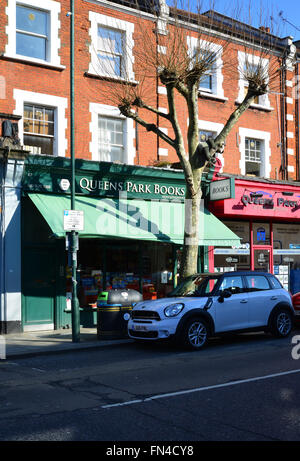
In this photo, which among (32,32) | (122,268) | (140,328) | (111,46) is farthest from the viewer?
(111,46)

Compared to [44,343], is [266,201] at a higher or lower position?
A: higher

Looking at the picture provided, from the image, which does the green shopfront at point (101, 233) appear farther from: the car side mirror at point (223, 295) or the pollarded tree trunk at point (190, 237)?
the car side mirror at point (223, 295)

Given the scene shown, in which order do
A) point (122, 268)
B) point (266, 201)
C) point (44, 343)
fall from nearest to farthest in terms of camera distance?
point (44, 343), point (122, 268), point (266, 201)

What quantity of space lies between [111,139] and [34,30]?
4048 millimetres

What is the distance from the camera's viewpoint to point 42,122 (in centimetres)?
1548

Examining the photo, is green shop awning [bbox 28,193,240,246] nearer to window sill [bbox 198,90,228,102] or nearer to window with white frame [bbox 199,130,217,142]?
window with white frame [bbox 199,130,217,142]

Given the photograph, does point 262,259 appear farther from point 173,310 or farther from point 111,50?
point 173,310

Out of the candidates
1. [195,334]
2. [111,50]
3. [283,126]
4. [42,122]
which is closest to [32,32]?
[111,50]

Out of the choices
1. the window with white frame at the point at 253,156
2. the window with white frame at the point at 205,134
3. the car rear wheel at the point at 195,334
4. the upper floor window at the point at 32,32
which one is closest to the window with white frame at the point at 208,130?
the window with white frame at the point at 205,134

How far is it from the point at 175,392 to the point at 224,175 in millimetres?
12065

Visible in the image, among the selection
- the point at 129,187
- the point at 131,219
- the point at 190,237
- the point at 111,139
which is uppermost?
the point at 111,139

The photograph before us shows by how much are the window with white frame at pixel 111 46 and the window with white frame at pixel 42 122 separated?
1756mm

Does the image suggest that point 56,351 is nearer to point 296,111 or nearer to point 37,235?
point 37,235

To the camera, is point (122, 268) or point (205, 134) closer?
point (122, 268)
